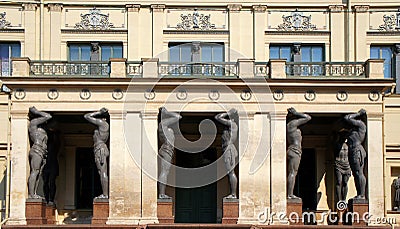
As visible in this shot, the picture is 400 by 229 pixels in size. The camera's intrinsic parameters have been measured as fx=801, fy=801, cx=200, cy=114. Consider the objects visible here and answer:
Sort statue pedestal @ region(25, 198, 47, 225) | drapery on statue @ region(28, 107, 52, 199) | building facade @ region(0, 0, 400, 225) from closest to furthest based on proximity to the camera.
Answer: statue pedestal @ region(25, 198, 47, 225) < drapery on statue @ region(28, 107, 52, 199) < building facade @ region(0, 0, 400, 225)

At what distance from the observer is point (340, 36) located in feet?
119

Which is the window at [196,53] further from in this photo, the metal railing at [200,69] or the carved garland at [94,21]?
the metal railing at [200,69]

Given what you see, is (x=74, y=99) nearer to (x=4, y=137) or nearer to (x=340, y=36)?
(x=4, y=137)

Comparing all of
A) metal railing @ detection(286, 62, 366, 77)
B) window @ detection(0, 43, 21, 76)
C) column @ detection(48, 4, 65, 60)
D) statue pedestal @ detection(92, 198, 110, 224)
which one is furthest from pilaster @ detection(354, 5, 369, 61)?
window @ detection(0, 43, 21, 76)

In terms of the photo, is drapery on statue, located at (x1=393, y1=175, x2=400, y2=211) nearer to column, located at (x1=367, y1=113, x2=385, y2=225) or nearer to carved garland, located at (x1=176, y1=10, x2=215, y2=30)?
column, located at (x1=367, y1=113, x2=385, y2=225)

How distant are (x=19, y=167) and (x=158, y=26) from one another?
978 cm

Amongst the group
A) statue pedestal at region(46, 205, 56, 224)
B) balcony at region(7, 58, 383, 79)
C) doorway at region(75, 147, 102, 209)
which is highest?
balcony at region(7, 58, 383, 79)

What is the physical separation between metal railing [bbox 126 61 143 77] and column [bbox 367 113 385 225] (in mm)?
9010

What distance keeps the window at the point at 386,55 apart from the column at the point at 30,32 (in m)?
15.2

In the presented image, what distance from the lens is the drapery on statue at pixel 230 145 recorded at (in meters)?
30.3

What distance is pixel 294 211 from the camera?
30391mm

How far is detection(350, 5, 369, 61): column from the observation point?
118ft

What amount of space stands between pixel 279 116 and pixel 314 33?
22.9 feet

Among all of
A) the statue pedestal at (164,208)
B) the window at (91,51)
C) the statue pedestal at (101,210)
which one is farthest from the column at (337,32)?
the statue pedestal at (101,210)
